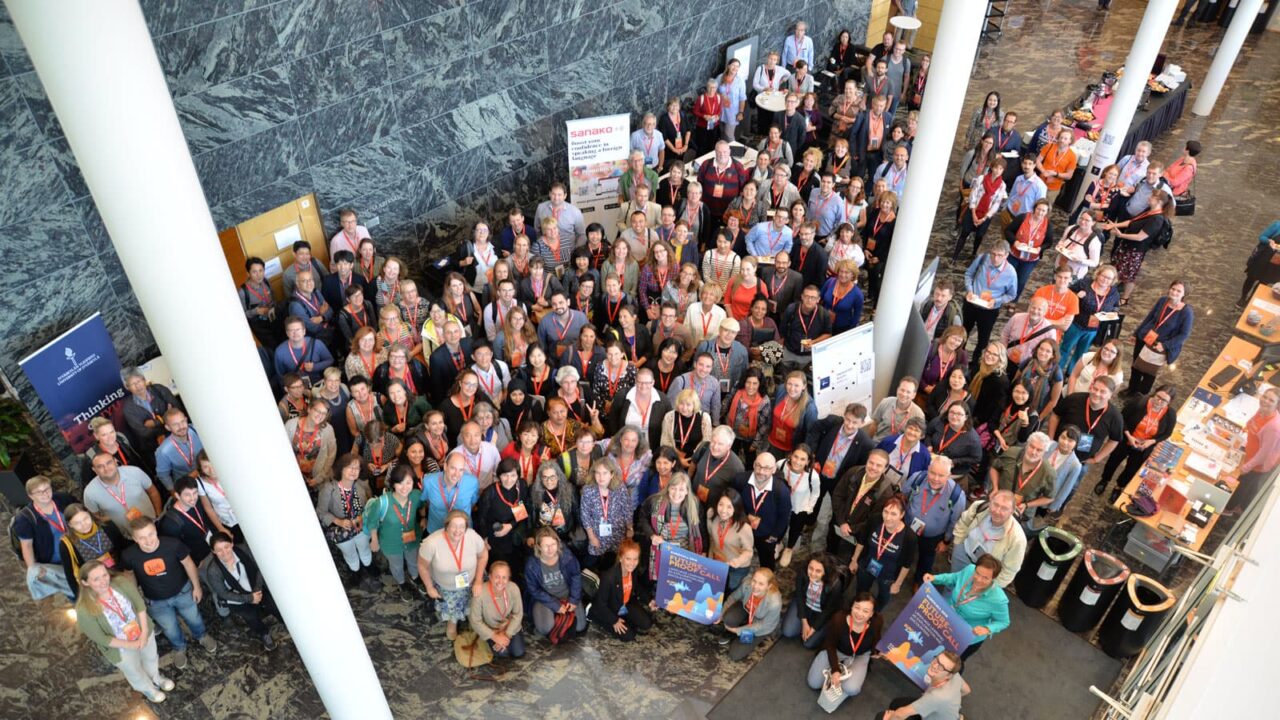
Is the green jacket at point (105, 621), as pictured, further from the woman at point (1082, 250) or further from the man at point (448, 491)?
the woman at point (1082, 250)

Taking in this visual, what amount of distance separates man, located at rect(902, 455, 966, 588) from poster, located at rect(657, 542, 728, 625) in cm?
136

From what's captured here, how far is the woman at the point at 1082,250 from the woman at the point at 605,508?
472 centimetres

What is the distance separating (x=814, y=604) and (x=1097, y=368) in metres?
2.93

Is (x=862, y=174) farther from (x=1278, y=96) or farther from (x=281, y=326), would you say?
(x=1278, y=96)

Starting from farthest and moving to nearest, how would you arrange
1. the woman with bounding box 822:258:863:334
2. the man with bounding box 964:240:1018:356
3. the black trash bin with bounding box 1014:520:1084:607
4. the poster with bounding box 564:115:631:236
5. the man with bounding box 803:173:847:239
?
the poster with bounding box 564:115:631:236
the man with bounding box 803:173:847:239
the man with bounding box 964:240:1018:356
the woman with bounding box 822:258:863:334
the black trash bin with bounding box 1014:520:1084:607

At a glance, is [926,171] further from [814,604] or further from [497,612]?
[497,612]

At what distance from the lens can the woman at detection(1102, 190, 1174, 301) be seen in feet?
29.6

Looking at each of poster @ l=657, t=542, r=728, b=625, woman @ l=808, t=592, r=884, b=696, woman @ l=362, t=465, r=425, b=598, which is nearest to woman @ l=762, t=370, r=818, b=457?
poster @ l=657, t=542, r=728, b=625

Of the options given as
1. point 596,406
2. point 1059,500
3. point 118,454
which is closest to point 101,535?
point 118,454

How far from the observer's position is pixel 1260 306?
8406mm

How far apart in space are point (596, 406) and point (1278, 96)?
562 inches

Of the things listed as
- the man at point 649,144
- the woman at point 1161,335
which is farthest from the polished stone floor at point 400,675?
the man at point 649,144

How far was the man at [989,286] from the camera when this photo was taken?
8.15 m

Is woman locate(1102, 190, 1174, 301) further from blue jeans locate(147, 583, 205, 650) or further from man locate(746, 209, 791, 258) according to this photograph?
blue jeans locate(147, 583, 205, 650)
